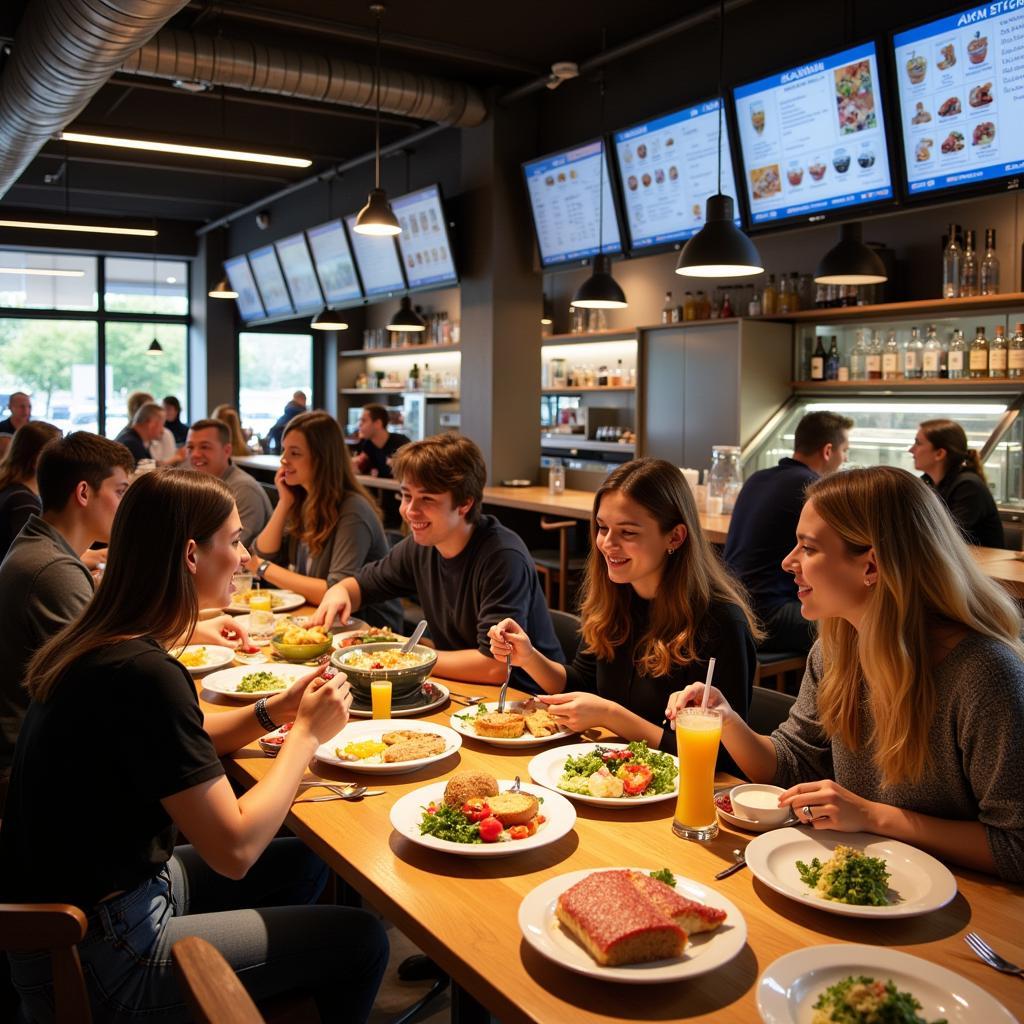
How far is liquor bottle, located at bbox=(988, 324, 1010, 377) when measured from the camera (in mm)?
5219

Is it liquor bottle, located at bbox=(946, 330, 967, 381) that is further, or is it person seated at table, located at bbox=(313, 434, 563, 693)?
liquor bottle, located at bbox=(946, 330, 967, 381)

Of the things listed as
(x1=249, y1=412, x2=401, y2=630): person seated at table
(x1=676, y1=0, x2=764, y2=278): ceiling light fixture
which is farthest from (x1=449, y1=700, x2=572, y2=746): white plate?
(x1=676, y1=0, x2=764, y2=278): ceiling light fixture

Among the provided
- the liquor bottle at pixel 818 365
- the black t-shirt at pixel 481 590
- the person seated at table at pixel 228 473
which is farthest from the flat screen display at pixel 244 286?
the black t-shirt at pixel 481 590

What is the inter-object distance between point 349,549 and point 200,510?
6.57 ft

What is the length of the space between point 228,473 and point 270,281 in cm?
702

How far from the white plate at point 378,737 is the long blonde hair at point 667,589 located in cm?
48

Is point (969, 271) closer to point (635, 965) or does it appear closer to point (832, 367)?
point (832, 367)

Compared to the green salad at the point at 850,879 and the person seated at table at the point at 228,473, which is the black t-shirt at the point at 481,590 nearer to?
the green salad at the point at 850,879

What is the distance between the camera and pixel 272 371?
13.9m

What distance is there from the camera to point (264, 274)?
1152cm

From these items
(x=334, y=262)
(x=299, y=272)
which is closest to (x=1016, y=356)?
(x=334, y=262)

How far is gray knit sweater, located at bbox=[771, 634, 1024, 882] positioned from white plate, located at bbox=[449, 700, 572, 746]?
2.09 ft

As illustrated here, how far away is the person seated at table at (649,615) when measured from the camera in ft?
7.32

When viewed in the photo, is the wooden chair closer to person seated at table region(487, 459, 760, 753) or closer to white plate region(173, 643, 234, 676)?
person seated at table region(487, 459, 760, 753)
